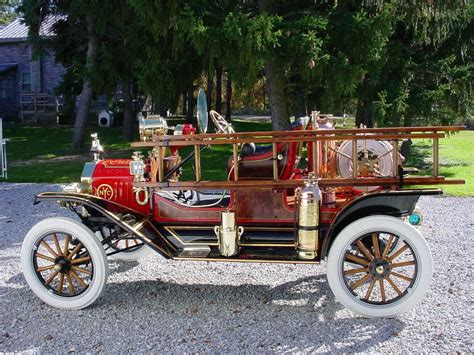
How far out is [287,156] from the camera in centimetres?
428

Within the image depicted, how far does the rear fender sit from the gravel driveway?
486 mm

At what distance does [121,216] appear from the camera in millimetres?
4523

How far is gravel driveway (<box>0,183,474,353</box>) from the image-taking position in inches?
143

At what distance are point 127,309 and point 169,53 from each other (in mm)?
8454

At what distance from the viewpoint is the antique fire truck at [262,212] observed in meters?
3.93

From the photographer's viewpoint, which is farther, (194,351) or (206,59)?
(206,59)

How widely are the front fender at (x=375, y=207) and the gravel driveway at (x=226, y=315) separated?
60 cm

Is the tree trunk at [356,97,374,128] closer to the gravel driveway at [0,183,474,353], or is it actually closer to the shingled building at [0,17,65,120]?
the gravel driveway at [0,183,474,353]

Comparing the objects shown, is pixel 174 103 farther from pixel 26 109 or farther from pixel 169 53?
pixel 26 109

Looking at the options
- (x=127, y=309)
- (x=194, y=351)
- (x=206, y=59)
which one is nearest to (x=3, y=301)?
(x=127, y=309)

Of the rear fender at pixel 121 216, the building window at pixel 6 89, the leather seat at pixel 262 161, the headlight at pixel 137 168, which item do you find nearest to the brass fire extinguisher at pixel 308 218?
the leather seat at pixel 262 161

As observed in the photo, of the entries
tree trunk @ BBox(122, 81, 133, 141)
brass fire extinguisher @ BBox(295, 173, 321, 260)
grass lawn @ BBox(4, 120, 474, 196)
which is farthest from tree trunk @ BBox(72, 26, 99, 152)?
brass fire extinguisher @ BBox(295, 173, 321, 260)

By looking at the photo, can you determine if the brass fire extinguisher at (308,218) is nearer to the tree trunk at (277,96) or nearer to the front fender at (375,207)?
the front fender at (375,207)

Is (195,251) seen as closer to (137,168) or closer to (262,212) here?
(262,212)
